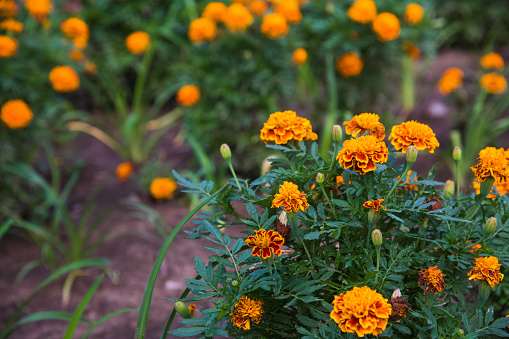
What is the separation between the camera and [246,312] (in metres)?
0.89

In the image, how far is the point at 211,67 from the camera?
108 inches

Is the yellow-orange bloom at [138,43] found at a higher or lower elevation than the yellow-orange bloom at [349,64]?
higher

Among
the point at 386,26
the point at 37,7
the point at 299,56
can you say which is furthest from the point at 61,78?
the point at 386,26

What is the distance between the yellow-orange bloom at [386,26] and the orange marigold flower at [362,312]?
7.00 feet

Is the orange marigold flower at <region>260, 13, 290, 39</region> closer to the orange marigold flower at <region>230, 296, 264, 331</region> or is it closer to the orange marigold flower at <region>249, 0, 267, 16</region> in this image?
the orange marigold flower at <region>249, 0, 267, 16</region>

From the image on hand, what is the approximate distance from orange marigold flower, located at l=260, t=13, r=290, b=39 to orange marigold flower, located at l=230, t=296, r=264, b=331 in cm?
186

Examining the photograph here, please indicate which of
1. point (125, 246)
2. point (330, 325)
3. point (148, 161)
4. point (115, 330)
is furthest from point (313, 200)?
point (148, 161)

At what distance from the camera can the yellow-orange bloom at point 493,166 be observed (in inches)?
39.4

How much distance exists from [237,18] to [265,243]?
6.09 ft

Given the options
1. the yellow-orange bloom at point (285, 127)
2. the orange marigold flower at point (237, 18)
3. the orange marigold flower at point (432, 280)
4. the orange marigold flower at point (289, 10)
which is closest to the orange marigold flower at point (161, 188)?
the orange marigold flower at point (237, 18)

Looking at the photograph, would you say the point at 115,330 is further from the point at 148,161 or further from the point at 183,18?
the point at 183,18

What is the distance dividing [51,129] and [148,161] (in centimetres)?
83

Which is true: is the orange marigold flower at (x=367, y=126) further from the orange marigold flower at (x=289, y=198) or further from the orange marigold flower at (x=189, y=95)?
the orange marigold flower at (x=189, y=95)

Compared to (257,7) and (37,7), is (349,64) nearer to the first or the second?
(257,7)
